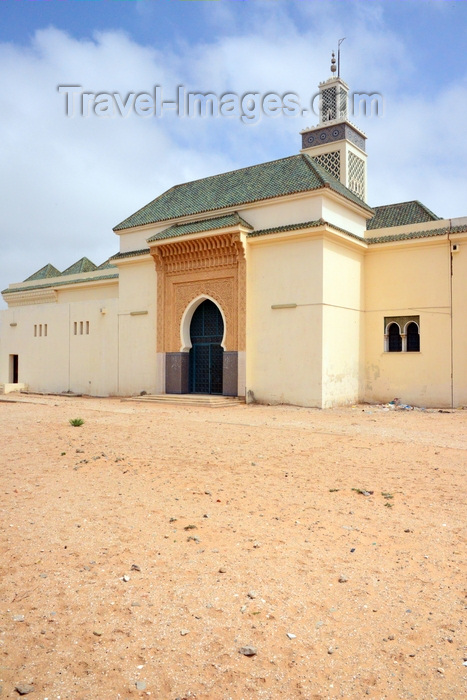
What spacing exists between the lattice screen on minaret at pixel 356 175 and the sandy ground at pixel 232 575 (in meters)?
17.4

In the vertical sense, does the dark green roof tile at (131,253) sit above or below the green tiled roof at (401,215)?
below

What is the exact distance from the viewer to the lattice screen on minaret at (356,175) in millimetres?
22531

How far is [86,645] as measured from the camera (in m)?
2.95

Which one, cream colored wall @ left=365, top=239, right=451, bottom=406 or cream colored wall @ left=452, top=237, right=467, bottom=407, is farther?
cream colored wall @ left=365, top=239, right=451, bottom=406

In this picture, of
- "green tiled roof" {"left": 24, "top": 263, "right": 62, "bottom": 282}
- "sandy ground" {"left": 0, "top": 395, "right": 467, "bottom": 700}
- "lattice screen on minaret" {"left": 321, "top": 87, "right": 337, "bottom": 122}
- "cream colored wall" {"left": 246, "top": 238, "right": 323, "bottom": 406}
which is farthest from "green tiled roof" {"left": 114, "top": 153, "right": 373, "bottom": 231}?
Result: "sandy ground" {"left": 0, "top": 395, "right": 467, "bottom": 700}

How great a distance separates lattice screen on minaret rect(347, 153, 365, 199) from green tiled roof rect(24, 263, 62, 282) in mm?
14148

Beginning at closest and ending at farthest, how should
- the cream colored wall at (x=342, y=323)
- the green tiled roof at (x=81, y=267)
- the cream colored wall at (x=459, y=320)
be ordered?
the cream colored wall at (x=342, y=323) < the cream colored wall at (x=459, y=320) < the green tiled roof at (x=81, y=267)

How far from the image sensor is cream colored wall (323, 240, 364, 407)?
14.4 metres

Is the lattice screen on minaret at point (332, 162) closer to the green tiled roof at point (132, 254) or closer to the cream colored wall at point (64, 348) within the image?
the green tiled roof at point (132, 254)

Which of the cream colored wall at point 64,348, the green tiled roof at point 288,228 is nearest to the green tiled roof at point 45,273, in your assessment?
the cream colored wall at point 64,348

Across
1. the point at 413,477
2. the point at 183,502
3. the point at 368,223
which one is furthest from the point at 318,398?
the point at 183,502

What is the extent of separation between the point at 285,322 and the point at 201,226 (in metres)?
3.98

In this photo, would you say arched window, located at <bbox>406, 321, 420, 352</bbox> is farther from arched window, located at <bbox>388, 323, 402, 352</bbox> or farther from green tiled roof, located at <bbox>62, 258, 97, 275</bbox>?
green tiled roof, located at <bbox>62, 258, 97, 275</bbox>

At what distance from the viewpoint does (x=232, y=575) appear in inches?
146
